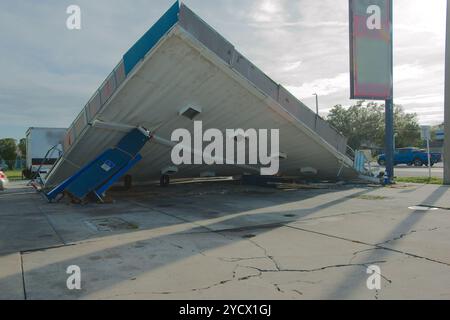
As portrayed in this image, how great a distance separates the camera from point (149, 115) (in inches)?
473

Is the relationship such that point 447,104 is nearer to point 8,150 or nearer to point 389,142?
point 389,142

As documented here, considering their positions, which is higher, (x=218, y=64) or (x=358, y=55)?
(x=358, y=55)

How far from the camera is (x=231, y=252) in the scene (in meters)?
5.77

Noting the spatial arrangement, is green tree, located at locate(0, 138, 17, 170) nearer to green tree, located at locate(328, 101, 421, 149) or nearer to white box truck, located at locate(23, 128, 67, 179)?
white box truck, located at locate(23, 128, 67, 179)

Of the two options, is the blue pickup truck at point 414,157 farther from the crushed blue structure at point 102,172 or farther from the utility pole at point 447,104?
the crushed blue structure at point 102,172

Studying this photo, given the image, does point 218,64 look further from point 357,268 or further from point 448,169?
point 448,169

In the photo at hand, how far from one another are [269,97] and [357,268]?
7229 mm

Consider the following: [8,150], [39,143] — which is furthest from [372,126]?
[8,150]

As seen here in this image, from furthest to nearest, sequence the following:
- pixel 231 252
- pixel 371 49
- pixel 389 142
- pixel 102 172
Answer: pixel 389 142, pixel 371 49, pixel 102 172, pixel 231 252

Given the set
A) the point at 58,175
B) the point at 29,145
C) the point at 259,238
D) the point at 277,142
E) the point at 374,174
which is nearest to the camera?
the point at 259,238

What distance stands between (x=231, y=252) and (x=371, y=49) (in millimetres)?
13280

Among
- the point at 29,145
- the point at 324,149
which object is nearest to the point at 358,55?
the point at 324,149

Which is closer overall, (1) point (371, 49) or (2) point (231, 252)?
(2) point (231, 252)

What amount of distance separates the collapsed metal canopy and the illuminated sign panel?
3009 mm
